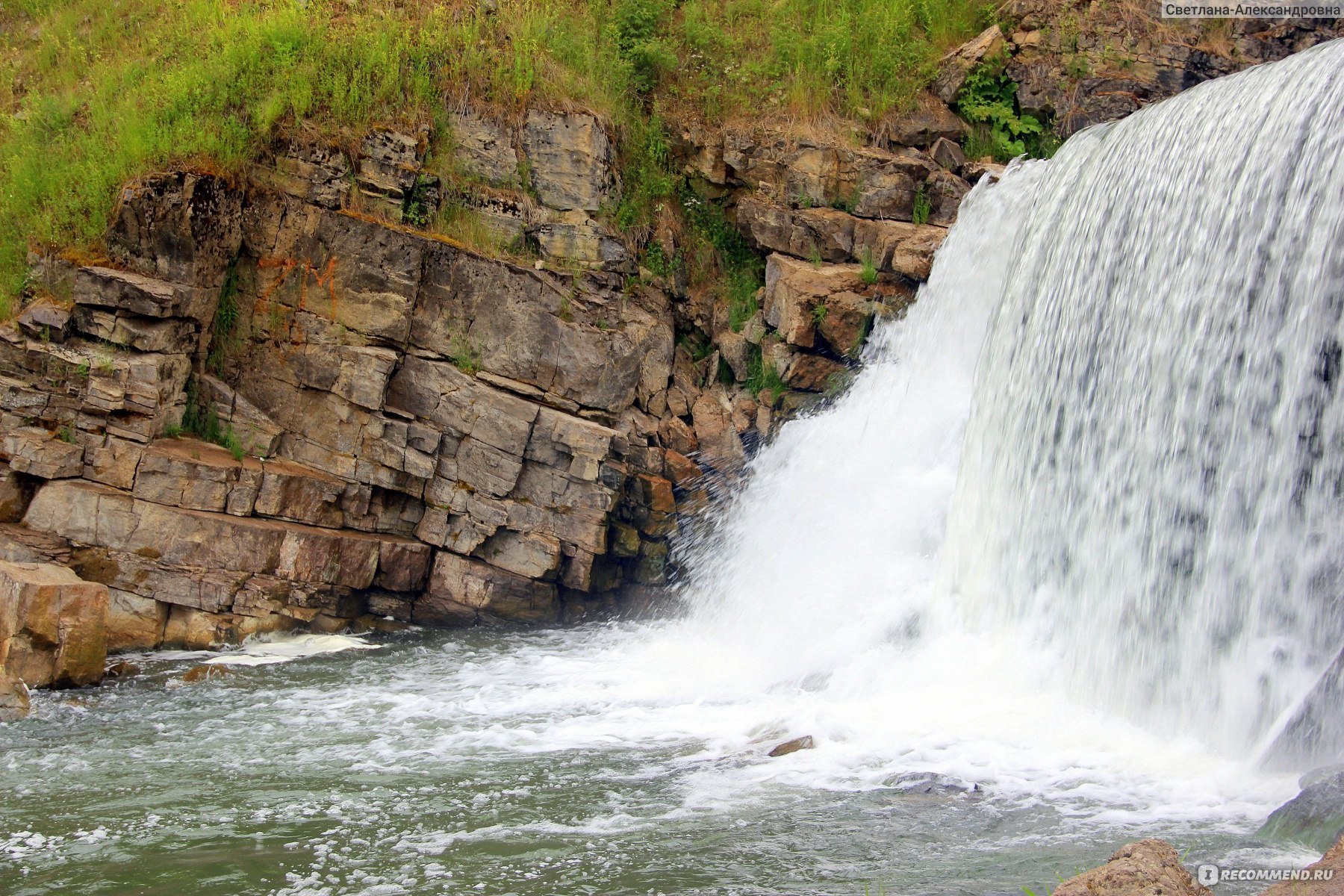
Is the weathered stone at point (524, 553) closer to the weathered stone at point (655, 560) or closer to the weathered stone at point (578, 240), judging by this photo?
the weathered stone at point (655, 560)

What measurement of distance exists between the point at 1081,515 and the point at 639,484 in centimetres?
515

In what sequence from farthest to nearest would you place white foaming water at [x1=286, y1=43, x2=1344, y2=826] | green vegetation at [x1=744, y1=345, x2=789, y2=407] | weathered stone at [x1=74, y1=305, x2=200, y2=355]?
green vegetation at [x1=744, y1=345, x2=789, y2=407], weathered stone at [x1=74, y1=305, x2=200, y2=355], white foaming water at [x1=286, y1=43, x2=1344, y2=826]

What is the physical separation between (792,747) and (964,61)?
32.5 ft

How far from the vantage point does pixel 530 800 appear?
7.18 meters

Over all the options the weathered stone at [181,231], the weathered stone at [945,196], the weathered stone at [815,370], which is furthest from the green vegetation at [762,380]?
the weathered stone at [181,231]

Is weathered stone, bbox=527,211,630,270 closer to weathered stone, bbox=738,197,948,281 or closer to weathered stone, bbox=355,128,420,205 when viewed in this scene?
weathered stone, bbox=355,128,420,205

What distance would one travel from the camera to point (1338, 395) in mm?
7566

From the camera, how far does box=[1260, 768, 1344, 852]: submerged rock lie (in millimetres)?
5582

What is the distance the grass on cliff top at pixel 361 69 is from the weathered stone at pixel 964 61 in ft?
0.86

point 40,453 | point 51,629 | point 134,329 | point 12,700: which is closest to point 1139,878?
point 12,700

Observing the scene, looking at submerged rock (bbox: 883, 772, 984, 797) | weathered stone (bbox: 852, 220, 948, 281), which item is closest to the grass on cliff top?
weathered stone (bbox: 852, 220, 948, 281)

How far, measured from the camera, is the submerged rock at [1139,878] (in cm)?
416

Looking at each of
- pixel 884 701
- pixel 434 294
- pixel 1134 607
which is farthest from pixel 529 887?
pixel 434 294

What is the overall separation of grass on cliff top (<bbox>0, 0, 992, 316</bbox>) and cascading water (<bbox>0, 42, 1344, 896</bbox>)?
4.26 metres
